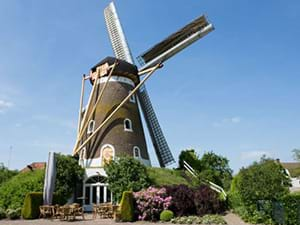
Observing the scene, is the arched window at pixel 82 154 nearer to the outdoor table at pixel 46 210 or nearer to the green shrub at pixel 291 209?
the outdoor table at pixel 46 210

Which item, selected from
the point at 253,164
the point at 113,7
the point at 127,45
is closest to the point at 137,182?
the point at 253,164

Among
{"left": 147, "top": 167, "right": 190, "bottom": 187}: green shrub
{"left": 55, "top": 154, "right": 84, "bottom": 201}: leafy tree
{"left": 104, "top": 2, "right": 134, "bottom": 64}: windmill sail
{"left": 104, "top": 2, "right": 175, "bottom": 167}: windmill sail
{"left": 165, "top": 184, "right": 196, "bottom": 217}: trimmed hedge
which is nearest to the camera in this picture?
{"left": 165, "top": 184, "right": 196, "bottom": 217}: trimmed hedge

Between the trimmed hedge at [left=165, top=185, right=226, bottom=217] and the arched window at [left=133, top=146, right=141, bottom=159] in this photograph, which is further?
the arched window at [left=133, top=146, right=141, bottom=159]

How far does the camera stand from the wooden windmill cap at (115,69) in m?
25.9

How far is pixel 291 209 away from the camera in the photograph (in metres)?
13.3

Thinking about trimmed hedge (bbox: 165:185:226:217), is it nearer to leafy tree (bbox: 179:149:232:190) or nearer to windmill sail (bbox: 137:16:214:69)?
leafy tree (bbox: 179:149:232:190)

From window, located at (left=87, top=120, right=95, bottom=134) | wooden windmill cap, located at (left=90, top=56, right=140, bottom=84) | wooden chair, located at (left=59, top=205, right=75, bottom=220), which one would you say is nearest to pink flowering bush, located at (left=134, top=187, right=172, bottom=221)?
wooden chair, located at (left=59, top=205, right=75, bottom=220)

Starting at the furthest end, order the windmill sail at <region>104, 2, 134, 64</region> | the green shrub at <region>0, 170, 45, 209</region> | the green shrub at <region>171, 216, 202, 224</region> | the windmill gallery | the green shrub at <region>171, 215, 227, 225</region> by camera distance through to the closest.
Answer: the windmill sail at <region>104, 2, 134, 64</region>
the windmill gallery
the green shrub at <region>0, 170, 45, 209</region>
the green shrub at <region>171, 216, 202, 224</region>
the green shrub at <region>171, 215, 227, 225</region>

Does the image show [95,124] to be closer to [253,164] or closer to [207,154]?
[253,164]

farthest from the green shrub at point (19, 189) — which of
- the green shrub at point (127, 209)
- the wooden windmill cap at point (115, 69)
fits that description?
→ the wooden windmill cap at point (115, 69)

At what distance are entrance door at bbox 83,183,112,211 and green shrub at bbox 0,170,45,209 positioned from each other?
136 inches

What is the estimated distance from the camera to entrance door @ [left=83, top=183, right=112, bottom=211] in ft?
73.3

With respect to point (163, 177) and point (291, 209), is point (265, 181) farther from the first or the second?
point (163, 177)

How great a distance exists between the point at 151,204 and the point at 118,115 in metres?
9.98
